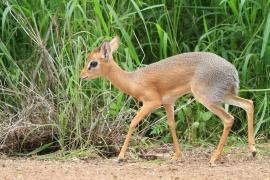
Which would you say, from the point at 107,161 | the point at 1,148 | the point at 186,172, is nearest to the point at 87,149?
the point at 107,161

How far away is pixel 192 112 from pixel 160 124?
34 cm

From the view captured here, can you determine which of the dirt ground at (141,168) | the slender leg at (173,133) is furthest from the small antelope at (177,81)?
the dirt ground at (141,168)

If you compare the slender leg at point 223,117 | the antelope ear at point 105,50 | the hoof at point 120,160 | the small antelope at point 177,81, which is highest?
the antelope ear at point 105,50

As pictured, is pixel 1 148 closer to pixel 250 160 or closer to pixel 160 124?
pixel 160 124

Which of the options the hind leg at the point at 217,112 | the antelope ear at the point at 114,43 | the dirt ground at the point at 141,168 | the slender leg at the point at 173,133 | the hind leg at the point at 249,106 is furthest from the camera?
the antelope ear at the point at 114,43

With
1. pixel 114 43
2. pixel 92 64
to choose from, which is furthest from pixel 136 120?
pixel 114 43

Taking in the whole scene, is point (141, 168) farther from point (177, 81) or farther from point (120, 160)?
point (177, 81)

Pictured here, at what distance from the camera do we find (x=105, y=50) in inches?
273

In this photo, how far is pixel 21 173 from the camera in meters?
5.86

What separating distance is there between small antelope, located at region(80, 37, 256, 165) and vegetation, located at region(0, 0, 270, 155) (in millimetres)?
254

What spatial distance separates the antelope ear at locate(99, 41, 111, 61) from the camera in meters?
6.86

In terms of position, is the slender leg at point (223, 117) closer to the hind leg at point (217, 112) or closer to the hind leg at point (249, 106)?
the hind leg at point (217, 112)

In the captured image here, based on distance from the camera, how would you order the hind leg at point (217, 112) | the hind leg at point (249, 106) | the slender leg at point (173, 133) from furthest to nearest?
the slender leg at point (173, 133) < the hind leg at point (249, 106) < the hind leg at point (217, 112)

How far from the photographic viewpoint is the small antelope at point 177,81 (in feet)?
21.2
